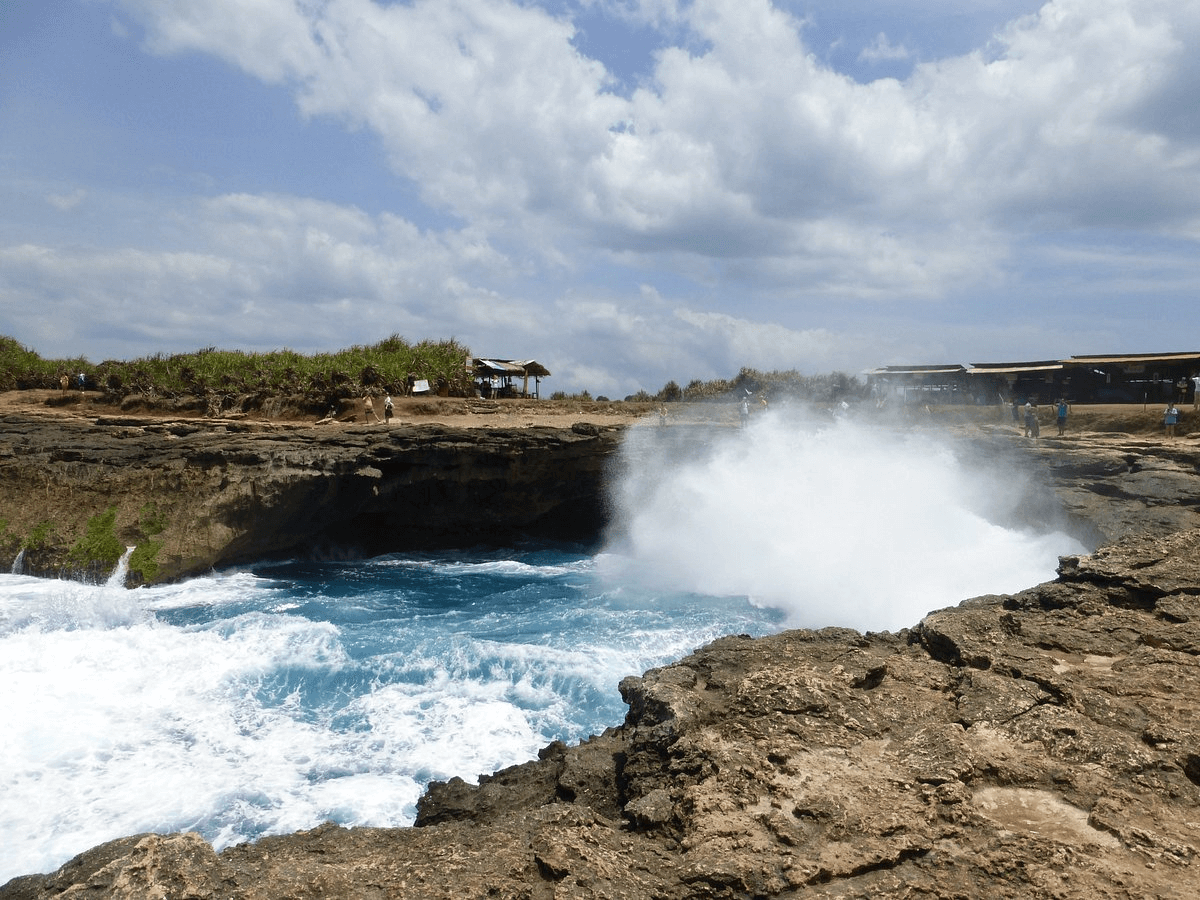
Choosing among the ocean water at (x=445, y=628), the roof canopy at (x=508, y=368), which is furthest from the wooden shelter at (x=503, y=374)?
the ocean water at (x=445, y=628)

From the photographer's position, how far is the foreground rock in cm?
283

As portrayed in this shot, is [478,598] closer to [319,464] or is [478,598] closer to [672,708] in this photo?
[319,464]

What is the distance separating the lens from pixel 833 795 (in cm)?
326

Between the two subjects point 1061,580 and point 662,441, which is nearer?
point 1061,580

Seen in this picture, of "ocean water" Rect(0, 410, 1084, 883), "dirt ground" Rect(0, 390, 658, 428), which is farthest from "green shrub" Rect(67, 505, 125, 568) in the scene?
"dirt ground" Rect(0, 390, 658, 428)

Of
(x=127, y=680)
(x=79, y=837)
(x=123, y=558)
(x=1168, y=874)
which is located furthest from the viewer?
(x=123, y=558)

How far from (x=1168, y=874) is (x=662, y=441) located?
1647 centimetres

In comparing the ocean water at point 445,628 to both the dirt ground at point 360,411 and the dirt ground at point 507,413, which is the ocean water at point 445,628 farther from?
the dirt ground at point 360,411

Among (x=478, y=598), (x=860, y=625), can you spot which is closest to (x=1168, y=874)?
(x=860, y=625)

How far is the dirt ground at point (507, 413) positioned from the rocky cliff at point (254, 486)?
4.85 ft

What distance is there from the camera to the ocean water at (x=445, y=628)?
24.1ft

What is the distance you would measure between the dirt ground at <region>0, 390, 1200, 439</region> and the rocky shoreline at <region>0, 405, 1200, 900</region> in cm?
1484

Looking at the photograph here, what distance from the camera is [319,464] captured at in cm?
1554

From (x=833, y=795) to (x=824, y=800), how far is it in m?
0.06
